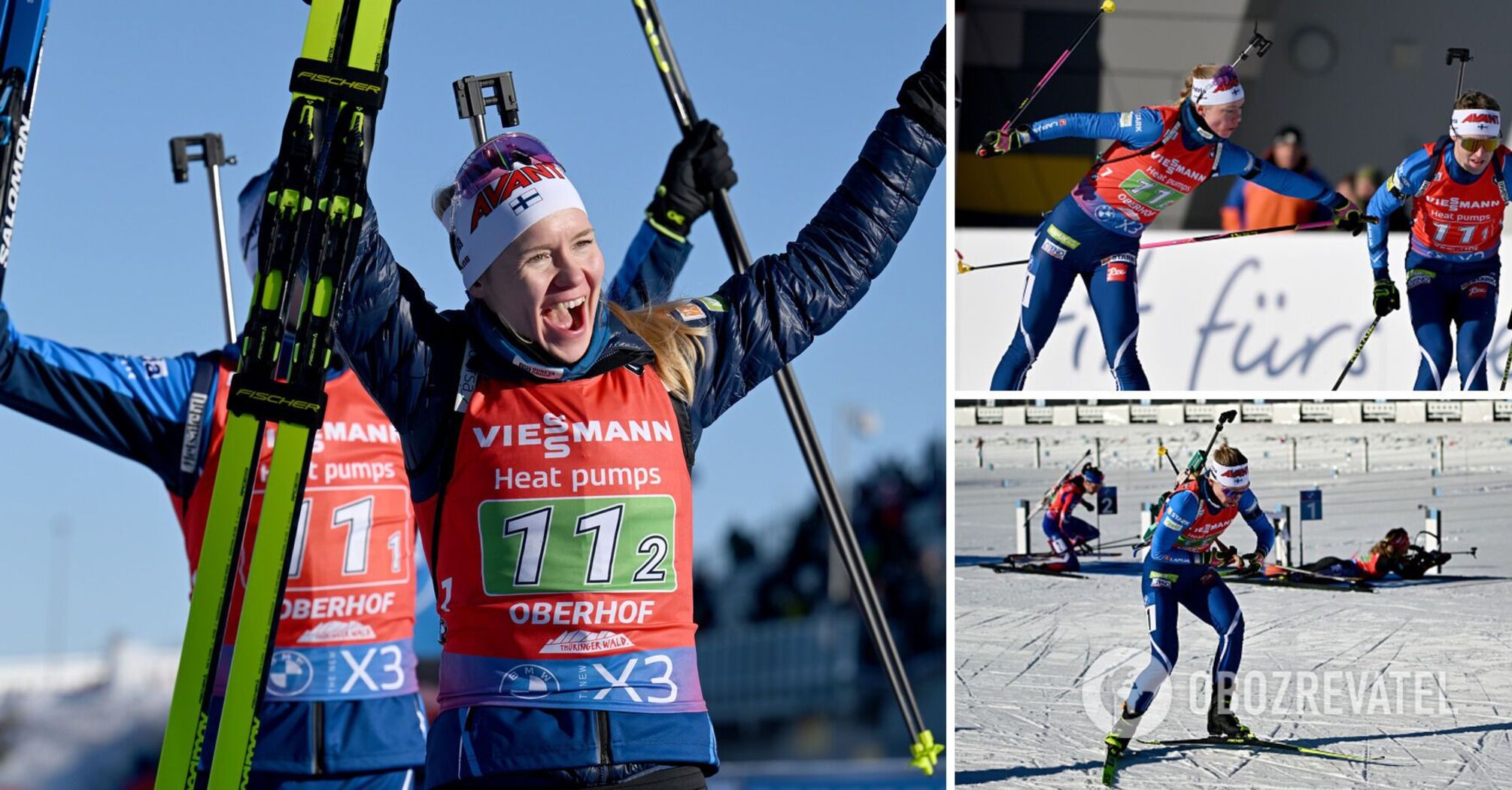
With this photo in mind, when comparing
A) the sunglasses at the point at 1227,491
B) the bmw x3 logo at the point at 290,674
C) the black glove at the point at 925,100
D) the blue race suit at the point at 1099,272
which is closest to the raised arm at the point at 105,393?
the bmw x3 logo at the point at 290,674

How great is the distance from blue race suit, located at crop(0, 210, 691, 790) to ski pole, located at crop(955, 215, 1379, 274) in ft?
5.94

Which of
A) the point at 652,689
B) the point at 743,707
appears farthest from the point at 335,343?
the point at 743,707

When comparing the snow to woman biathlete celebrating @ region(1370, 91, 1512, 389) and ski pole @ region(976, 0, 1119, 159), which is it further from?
woman biathlete celebrating @ region(1370, 91, 1512, 389)

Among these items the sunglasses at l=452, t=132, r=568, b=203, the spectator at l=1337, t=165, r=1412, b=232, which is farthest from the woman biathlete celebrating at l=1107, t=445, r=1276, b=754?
the sunglasses at l=452, t=132, r=568, b=203

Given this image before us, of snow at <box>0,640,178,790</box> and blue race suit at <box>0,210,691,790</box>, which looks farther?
snow at <box>0,640,178,790</box>

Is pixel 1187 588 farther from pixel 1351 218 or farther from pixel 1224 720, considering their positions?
pixel 1351 218

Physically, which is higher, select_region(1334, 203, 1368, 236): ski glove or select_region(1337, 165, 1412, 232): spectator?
select_region(1337, 165, 1412, 232): spectator

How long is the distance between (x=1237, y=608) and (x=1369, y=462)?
608 mm

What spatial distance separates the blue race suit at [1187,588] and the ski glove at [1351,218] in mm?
888

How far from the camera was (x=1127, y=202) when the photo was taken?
17.6 feet

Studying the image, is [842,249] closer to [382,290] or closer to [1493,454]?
[382,290]

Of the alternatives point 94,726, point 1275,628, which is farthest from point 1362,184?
point 94,726

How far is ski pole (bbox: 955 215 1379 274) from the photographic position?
5473 millimetres

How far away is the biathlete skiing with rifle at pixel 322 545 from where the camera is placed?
3426 mm
